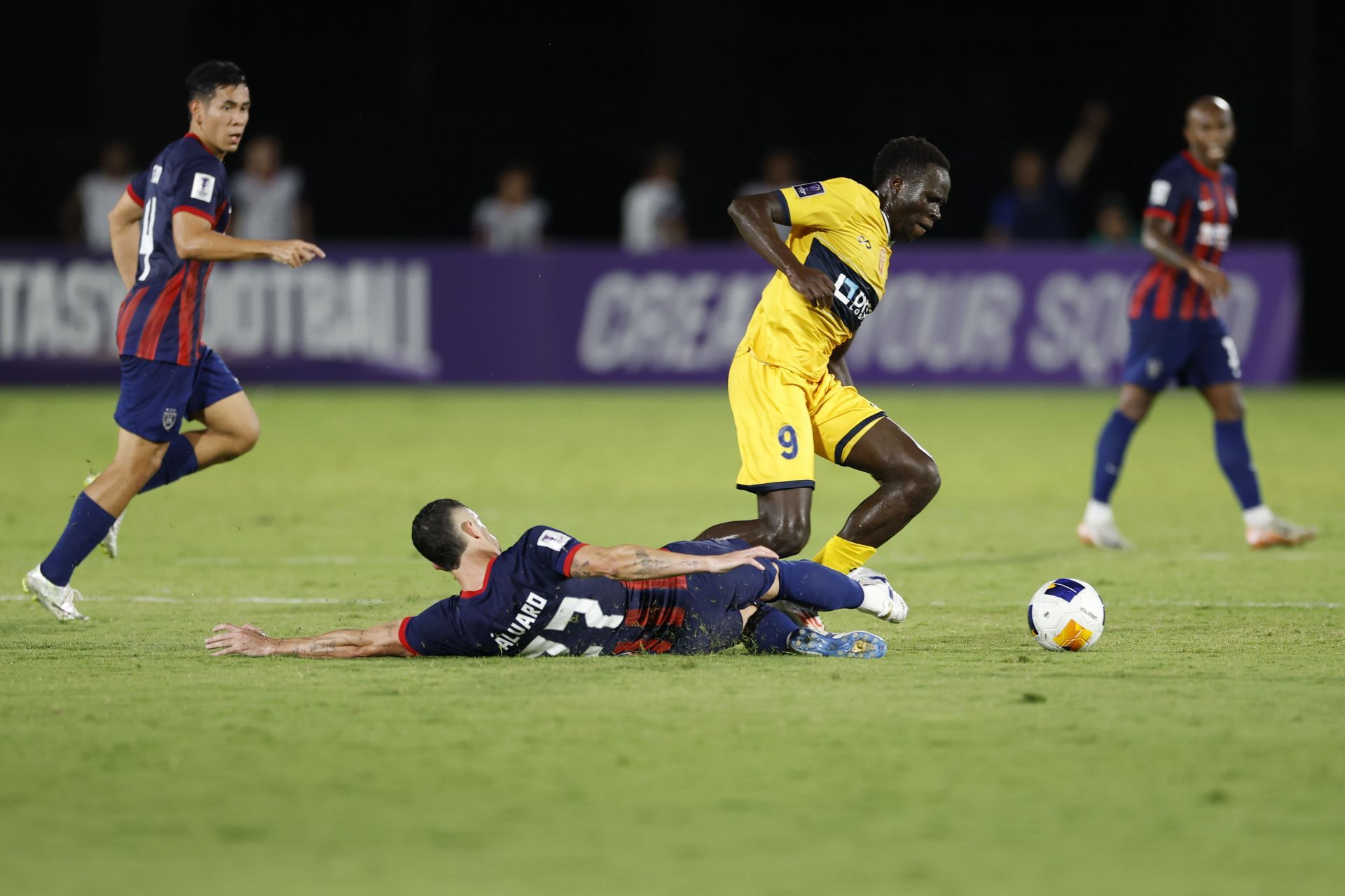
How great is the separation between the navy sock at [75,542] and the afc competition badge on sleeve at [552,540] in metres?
2.14

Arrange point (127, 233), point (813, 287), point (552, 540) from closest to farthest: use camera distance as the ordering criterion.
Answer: point (552, 540) < point (813, 287) < point (127, 233)

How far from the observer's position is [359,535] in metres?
10.1

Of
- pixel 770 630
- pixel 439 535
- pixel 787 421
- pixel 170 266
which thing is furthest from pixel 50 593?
pixel 787 421

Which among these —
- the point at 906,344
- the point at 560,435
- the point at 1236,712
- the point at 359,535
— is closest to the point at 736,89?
the point at 906,344

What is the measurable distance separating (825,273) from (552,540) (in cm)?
179

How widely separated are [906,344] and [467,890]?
1562cm

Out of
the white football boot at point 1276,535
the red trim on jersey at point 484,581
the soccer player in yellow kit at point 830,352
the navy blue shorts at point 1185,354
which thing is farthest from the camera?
the navy blue shorts at point 1185,354

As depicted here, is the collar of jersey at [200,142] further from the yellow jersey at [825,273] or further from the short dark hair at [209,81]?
the yellow jersey at [825,273]

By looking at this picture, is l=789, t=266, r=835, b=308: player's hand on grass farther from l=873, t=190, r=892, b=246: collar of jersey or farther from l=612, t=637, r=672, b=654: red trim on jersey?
l=612, t=637, r=672, b=654: red trim on jersey

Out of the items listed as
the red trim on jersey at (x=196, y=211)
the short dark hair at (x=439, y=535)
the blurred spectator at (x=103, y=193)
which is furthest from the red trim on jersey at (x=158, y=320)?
the blurred spectator at (x=103, y=193)

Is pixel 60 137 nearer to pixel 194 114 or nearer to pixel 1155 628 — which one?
pixel 194 114

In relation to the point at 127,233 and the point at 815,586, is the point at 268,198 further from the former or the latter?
the point at 815,586

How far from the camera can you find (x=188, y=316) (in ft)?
23.9

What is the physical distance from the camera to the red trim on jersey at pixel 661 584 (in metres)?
6.21
